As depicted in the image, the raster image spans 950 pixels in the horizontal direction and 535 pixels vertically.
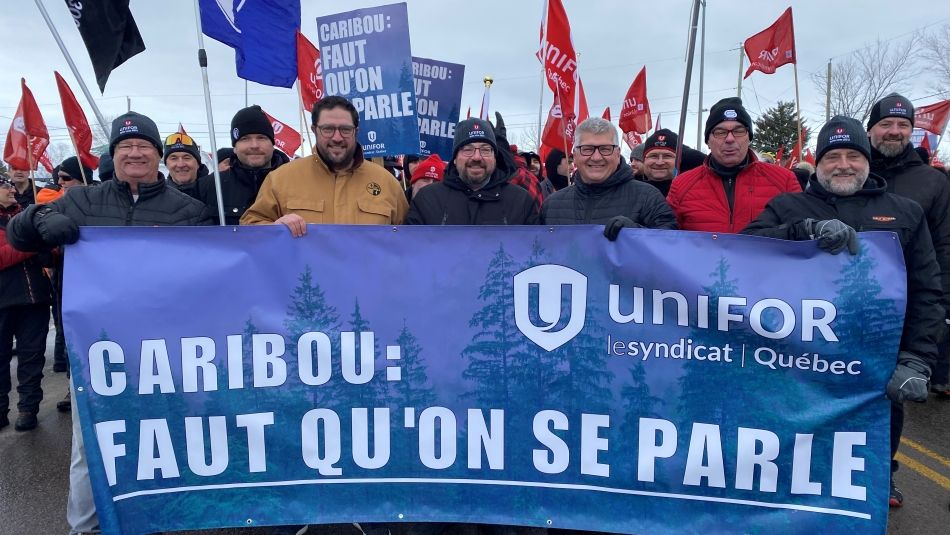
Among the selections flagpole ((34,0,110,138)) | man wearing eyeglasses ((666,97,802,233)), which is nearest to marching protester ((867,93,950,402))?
man wearing eyeglasses ((666,97,802,233))

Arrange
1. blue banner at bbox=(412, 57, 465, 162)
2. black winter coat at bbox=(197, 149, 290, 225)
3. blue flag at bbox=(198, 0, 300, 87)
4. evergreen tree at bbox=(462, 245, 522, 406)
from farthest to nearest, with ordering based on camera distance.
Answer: blue banner at bbox=(412, 57, 465, 162), black winter coat at bbox=(197, 149, 290, 225), blue flag at bbox=(198, 0, 300, 87), evergreen tree at bbox=(462, 245, 522, 406)

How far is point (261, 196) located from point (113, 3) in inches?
58.0

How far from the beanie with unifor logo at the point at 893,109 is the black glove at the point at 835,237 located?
1.83 metres

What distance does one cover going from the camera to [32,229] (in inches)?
102

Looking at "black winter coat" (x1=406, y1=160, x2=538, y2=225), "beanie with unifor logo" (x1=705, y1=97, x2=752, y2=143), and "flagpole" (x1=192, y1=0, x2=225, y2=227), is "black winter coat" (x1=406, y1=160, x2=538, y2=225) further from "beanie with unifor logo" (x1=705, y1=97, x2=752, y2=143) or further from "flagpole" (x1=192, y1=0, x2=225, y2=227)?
"beanie with unifor logo" (x1=705, y1=97, x2=752, y2=143)

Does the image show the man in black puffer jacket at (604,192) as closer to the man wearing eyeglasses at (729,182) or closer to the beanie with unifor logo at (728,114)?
the man wearing eyeglasses at (729,182)

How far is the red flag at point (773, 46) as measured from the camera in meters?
8.30

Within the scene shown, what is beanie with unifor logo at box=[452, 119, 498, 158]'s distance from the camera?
3145mm

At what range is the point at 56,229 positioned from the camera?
251 cm

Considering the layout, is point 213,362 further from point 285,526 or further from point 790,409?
point 790,409

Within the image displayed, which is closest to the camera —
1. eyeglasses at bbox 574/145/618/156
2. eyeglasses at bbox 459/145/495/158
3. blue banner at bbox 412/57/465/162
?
eyeglasses at bbox 574/145/618/156

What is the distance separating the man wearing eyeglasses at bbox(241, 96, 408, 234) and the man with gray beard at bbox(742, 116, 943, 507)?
203cm

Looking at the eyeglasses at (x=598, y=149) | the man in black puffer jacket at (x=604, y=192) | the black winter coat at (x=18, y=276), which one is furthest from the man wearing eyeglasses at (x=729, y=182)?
the black winter coat at (x=18, y=276)

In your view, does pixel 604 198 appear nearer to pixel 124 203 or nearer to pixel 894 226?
pixel 894 226
